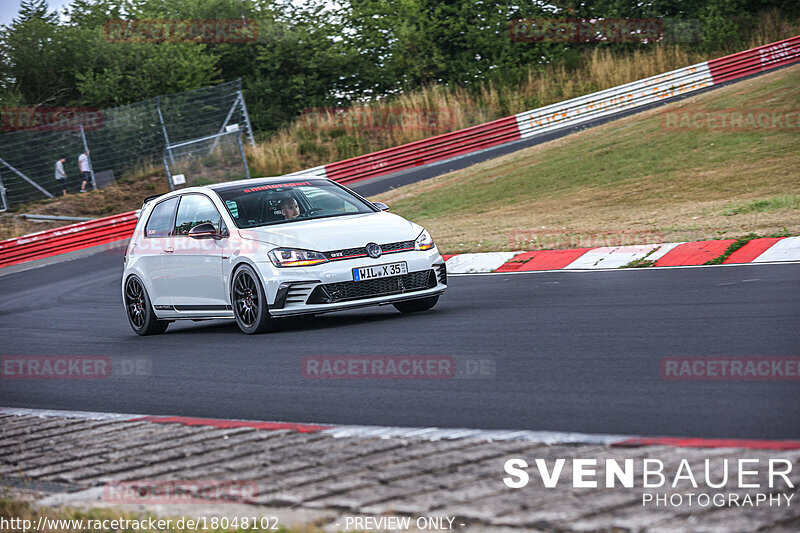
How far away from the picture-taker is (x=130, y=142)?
33.6 metres

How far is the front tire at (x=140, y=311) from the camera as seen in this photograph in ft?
39.4

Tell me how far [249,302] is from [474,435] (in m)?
5.77

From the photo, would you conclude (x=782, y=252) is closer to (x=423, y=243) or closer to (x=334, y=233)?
(x=423, y=243)

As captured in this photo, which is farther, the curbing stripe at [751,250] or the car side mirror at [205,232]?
the curbing stripe at [751,250]

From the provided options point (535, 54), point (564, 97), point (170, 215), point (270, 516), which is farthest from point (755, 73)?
point (270, 516)

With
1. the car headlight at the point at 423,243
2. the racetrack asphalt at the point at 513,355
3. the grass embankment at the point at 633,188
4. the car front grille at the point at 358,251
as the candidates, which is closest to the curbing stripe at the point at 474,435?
the racetrack asphalt at the point at 513,355

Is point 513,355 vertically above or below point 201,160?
below

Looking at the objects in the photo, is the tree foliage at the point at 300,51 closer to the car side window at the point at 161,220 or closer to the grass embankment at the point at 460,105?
the grass embankment at the point at 460,105

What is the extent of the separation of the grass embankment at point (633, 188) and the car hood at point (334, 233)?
487 centimetres

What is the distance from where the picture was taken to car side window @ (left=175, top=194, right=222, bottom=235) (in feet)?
36.6

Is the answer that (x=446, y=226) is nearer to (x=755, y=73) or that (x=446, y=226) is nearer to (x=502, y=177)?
(x=502, y=177)

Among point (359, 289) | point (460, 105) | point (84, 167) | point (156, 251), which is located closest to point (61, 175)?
point (84, 167)

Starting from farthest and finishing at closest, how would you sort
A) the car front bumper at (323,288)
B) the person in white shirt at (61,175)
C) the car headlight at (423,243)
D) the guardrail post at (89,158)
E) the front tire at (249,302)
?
the guardrail post at (89,158)
the person in white shirt at (61,175)
the car headlight at (423,243)
the front tire at (249,302)
the car front bumper at (323,288)

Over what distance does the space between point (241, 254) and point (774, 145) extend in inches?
636
